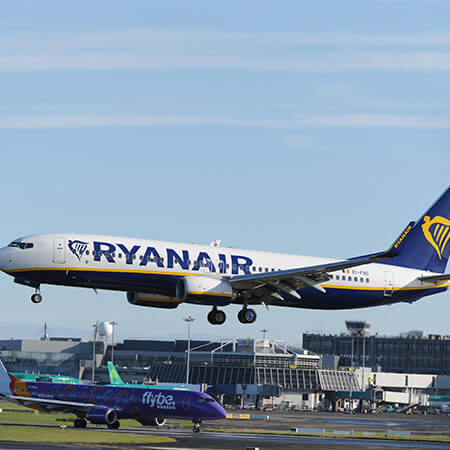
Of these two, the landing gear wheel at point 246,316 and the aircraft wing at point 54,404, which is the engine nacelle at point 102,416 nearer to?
the aircraft wing at point 54,404

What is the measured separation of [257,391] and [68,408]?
93205 millimetres

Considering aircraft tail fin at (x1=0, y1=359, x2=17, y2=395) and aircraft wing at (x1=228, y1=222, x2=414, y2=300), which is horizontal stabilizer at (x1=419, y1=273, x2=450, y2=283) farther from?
aircraft tail fin at (x1=0, y1=359, x2=17, y2=395)

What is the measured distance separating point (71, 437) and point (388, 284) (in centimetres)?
3210

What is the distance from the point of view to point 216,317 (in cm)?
7412

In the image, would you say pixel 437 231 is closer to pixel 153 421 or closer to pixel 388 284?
pixel 388 284

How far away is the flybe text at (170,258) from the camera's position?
219 feet

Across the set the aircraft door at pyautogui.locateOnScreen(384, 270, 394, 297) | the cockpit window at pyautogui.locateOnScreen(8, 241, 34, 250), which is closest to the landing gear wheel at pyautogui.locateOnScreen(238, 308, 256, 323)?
the aircraft door at pyautogui.locateOnScreen(384, 270, 394, 297)

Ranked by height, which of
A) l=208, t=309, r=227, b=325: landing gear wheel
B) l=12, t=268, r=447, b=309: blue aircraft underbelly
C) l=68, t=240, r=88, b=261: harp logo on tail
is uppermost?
l=68, t=240, r=88, b=261: harp logo on tail

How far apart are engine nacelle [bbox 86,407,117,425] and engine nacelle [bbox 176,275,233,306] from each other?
29563 mm

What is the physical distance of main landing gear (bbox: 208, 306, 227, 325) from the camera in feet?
243

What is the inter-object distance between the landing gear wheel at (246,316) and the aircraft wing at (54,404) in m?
28.8

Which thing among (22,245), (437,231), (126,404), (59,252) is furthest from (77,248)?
(437,231)

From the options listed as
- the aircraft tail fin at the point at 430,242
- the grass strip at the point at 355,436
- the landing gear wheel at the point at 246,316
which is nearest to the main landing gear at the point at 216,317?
the landing gear wheel at the point at 246,316

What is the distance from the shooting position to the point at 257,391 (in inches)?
7283
